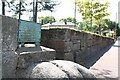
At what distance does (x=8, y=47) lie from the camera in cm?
450

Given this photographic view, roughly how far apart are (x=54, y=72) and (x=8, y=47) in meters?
0.90

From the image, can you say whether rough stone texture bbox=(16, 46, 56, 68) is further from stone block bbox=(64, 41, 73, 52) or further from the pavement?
the pavement

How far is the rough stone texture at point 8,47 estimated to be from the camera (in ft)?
14.3

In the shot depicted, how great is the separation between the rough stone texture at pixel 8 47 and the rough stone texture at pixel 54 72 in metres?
0.24

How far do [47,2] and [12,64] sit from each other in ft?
40.7

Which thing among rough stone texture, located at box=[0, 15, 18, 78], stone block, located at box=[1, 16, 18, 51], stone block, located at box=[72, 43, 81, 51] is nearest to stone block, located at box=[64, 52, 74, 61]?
stone block, located at box=[72, 43, 81, 51]

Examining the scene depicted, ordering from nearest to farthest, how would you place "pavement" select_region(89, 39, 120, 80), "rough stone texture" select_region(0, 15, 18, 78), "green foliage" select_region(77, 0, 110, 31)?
"rough stone texture" select_region(0, 15, 18, 78), "pavement" select_region(89, 39, 120, 80), "green foliage" select_region(77, 0, 110, 31)

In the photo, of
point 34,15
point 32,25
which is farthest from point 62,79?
point 34,15

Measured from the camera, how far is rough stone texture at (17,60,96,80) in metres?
4.40

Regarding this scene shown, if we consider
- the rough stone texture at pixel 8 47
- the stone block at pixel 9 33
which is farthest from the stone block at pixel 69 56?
the rough stone texture at pixel 8 47

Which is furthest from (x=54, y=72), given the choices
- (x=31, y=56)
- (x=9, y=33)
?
(x=9, y=33)

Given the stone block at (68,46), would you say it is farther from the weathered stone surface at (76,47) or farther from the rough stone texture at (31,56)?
the rough stone texture at (31,56)

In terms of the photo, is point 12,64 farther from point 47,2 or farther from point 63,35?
point 47,2

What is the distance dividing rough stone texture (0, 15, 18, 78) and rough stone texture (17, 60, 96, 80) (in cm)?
24
